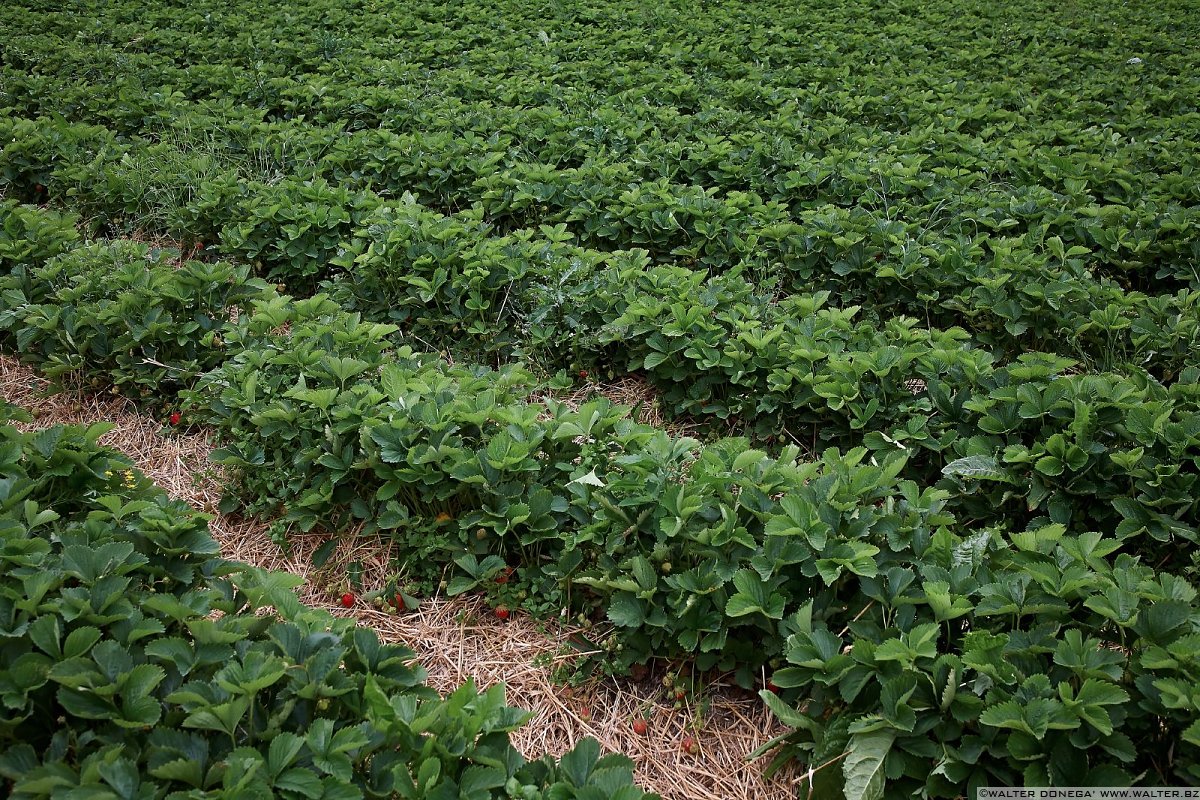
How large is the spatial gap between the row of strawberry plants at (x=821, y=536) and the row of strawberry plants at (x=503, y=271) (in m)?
0.53

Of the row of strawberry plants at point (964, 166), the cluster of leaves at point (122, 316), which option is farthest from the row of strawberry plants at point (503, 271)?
the cluster of leaves at point (122, 316)

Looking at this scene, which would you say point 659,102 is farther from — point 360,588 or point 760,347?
point 360,588

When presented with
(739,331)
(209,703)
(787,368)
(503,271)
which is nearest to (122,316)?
(503,271)

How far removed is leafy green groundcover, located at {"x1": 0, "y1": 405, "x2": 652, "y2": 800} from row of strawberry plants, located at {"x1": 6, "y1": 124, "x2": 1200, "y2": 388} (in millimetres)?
1776

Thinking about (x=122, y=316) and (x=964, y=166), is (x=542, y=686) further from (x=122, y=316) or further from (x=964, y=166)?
(x=964, y=166)

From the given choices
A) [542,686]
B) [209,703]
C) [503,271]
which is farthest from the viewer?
[503,271]

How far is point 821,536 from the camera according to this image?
2135 mm

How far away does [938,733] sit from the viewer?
5.96 ft

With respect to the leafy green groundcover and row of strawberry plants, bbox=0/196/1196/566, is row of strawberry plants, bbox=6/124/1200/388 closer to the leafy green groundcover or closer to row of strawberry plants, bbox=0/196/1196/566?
row of strawberry plants, bbox=0/196/1196/566

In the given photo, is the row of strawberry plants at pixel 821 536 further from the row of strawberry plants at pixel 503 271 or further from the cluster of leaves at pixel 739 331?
the row of strawberry plants at pixel 503 271

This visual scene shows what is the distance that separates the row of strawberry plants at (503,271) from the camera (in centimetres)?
338

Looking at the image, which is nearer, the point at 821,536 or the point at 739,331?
the point at 821,536

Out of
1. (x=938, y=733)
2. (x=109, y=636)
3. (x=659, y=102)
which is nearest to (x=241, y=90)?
(x=659, y=102)

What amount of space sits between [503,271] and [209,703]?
2.44 m
